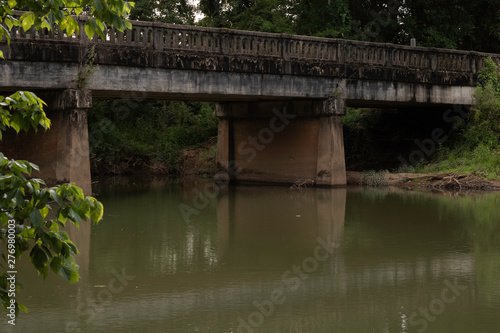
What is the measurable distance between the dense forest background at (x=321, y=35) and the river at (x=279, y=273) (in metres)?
12.9

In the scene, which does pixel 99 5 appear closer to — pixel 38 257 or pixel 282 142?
pixel 38 257

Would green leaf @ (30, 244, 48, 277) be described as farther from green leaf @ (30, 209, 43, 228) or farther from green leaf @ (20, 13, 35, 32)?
green leaf @ (20, 13, 35, 32)

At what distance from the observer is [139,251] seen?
38.5ft

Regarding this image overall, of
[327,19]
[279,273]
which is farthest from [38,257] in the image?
[327,19]

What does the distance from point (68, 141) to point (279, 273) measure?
10234mm

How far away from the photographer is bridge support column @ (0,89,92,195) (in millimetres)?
18422

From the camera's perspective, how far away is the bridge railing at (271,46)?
19.3 m

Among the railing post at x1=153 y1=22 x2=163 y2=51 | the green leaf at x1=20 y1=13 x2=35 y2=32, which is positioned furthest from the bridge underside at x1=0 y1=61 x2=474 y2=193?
the green leaf at x1=20 y1=13 x2=35 y2=32

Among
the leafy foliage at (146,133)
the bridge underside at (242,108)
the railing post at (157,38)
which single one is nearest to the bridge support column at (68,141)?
the bridge underside at (242,108)

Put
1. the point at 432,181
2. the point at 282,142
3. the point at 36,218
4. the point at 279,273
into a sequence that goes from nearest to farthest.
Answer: the point at 36,218
the point at 279,273
the point at 432,181
the point at 282,142

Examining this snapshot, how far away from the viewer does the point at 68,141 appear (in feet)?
60.7

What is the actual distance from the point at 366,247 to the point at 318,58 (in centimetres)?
1188

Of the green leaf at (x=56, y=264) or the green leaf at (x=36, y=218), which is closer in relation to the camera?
the green leaf at (x=36, y=218)

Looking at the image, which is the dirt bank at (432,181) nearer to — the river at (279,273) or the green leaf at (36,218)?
the river at (279,273)
